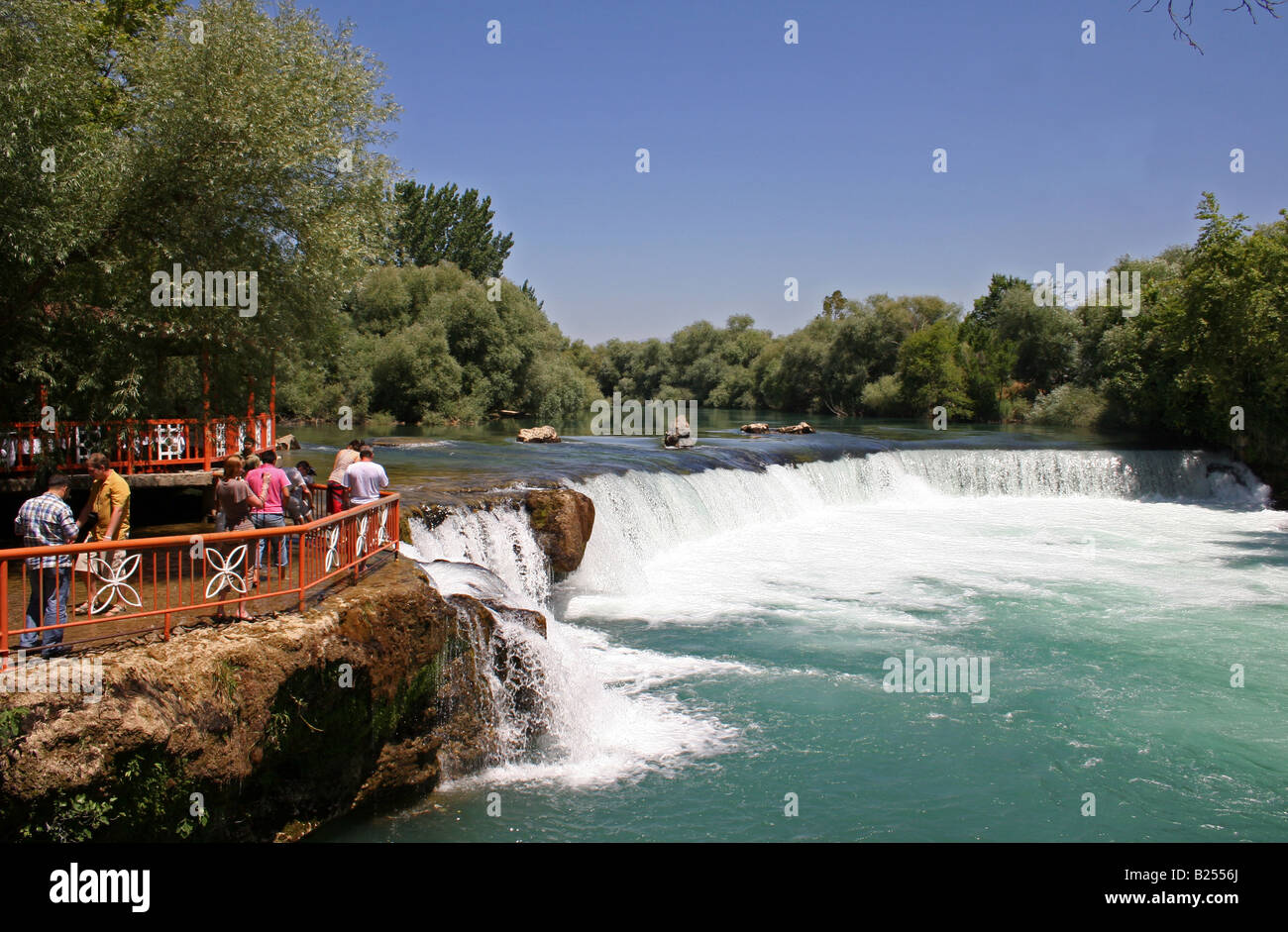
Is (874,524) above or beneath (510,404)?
beneath

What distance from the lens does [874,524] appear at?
24.0 m

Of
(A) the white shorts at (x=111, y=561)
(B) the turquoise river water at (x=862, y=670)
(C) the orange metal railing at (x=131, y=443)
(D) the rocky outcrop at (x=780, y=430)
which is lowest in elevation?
(B) the turquoise river water at (x=862, y=670)

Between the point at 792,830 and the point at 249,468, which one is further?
the point at 249,468

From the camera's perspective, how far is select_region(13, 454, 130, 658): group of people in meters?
6.46

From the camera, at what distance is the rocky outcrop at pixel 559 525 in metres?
15.6

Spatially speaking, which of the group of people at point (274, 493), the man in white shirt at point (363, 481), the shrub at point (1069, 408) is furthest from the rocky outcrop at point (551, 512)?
the shrub at point (1069, 408)

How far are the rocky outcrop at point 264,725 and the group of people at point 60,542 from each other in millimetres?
658

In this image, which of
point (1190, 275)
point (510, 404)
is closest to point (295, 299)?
point (1190, 275)

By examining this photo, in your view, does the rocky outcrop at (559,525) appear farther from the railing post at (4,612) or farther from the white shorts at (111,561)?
the railing post at (4,612)

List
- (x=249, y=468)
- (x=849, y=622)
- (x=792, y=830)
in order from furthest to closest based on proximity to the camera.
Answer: (x=849, y=622) < (x=249, y=468) < (x=792, y=830)

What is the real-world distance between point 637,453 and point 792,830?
20.0 m

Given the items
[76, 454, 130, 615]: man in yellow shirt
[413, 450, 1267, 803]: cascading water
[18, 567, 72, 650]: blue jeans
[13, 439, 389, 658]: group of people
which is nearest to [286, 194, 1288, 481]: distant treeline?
[413, 450, 1267, 803]: cascading water

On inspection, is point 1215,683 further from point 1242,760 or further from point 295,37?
point 295,37
